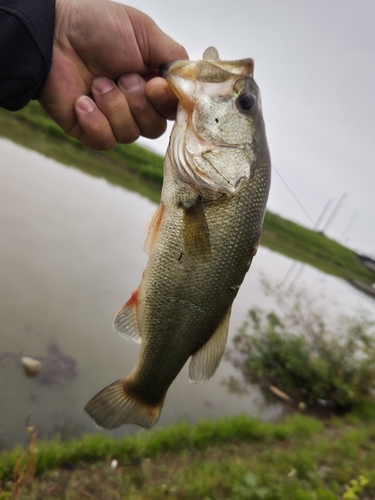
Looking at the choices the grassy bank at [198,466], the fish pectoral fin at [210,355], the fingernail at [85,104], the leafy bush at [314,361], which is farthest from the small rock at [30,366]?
the leafy bush at [314,361]

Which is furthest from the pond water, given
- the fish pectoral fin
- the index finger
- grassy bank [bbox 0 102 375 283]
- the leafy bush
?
grassy bank [bbox 0 102 375 283]

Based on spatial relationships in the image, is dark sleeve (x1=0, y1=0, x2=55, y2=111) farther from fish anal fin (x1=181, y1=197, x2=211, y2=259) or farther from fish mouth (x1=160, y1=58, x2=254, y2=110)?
fish anal fin (x1=181, y1=197, x2=211, y2=259)

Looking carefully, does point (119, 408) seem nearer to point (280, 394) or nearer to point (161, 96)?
point (161, 96)

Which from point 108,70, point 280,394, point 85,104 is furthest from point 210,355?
point 280,394

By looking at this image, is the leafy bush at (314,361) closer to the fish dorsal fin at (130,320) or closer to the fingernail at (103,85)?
the fish dorsal fin at (130,320)

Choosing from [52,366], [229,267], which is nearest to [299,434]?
[52,366]

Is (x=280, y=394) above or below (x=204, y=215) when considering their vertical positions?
below

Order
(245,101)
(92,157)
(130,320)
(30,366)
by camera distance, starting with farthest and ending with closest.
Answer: (92,157) < (30,366) < (130,320) < (245,101)

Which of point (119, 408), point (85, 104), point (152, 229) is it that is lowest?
point (119, 408)
